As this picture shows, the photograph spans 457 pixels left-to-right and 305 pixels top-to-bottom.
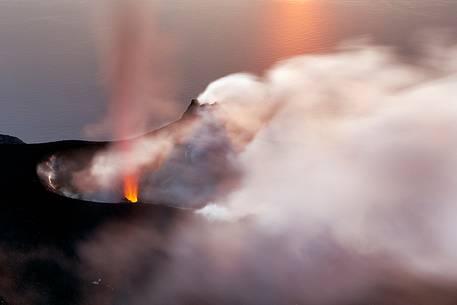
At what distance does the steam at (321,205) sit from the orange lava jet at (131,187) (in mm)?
3504

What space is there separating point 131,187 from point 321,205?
1034cm

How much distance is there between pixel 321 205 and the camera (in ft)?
96.1

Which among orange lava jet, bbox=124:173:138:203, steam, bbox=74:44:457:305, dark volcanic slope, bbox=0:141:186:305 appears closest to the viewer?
dark volcanic slope, bbox=0:141:186:305

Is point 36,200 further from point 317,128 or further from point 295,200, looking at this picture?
point 317,128

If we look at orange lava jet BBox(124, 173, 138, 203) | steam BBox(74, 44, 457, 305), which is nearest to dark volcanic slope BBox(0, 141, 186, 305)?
steam BBox(74, 44, 457, 305)

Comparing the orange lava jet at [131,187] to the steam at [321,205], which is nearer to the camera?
the steam at [321,205]

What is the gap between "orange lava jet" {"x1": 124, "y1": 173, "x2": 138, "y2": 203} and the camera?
29.4 metres

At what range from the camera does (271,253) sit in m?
23.7

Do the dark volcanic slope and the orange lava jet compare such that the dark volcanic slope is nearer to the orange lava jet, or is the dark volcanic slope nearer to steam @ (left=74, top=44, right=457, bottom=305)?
steam @ (left=74, top=44, right=457, bottom=305)

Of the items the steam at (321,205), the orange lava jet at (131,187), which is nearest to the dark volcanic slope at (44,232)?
the steam at (321,205)

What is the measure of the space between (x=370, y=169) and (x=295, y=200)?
8067mm

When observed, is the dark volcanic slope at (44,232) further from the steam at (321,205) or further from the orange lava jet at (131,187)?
the orange lava jet at (131,187)

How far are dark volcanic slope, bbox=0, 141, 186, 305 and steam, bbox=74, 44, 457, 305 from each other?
0.86 meters

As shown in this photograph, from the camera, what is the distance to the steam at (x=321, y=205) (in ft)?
70.6
